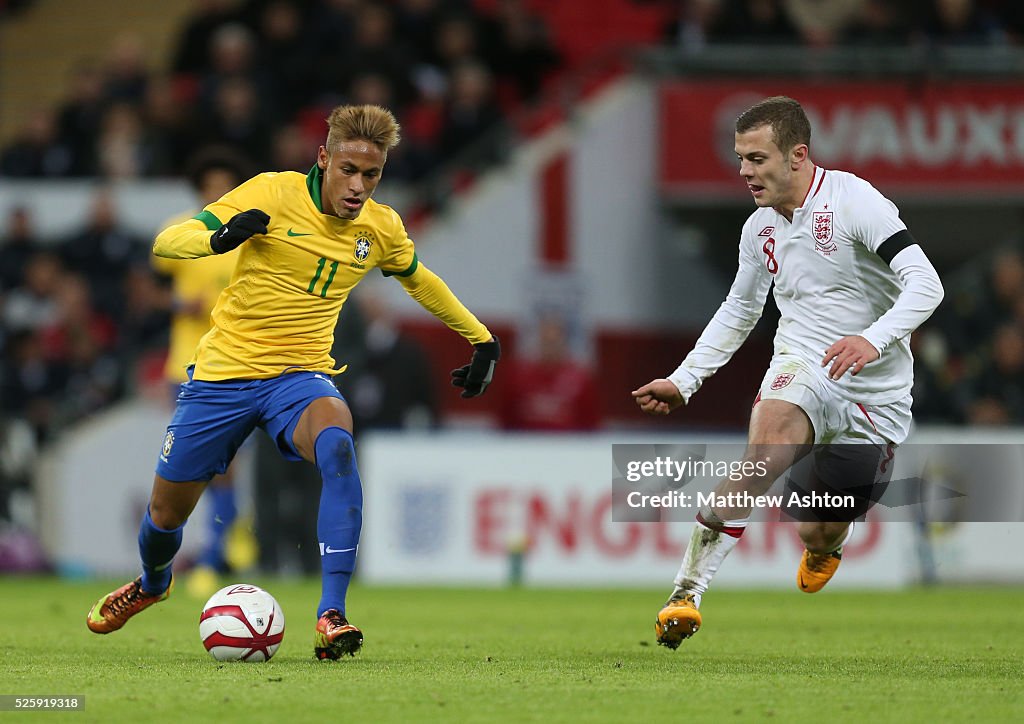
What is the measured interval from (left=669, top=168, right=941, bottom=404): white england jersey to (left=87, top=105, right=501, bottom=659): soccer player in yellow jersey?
123 cm

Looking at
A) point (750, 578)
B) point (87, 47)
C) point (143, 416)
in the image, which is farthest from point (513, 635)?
point (87, 47)

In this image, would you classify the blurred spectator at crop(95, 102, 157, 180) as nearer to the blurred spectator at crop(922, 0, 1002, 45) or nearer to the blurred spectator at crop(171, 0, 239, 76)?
the blurred spectator at crop(171, 0, 239, 76)

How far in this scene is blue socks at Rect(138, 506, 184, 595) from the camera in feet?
25.0

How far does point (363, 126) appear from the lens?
23.3ft

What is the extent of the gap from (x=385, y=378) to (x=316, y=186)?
7000mm

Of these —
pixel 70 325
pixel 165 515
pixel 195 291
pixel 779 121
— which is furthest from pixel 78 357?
pixel 779 121

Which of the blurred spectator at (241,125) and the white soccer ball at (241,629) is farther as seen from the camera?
the blurred spectator at (241,125)

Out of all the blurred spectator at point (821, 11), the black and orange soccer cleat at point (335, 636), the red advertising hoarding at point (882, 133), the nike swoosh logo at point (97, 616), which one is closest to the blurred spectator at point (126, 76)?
the red advertising hoarding at point (882, 133)

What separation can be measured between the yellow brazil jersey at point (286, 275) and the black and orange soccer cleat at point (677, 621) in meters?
1.75

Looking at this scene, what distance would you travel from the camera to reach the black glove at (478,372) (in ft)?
25.4

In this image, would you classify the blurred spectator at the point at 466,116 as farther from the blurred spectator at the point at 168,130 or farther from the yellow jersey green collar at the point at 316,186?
the yellow jersey green collar at the point at 316,186

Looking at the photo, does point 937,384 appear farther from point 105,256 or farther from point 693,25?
point 105,256

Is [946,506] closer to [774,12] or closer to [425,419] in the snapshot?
[425,419]

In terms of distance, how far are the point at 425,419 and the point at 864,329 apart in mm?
7321
